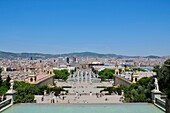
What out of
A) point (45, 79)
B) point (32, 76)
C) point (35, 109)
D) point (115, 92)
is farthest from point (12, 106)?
point (45, 79)

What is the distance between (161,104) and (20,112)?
4.91m

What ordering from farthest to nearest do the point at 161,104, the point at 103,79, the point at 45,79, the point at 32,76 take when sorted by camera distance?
the point at 103,79 → the point at 45,79 → the point at 32,76 → the point at 161,104

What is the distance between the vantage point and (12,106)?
12141 mm

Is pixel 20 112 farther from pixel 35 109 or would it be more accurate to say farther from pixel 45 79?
pixel 45 79

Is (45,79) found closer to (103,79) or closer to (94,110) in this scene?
(103,79)

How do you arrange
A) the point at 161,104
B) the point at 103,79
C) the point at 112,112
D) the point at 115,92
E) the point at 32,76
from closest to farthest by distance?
the point at 112,112 → the point at 161,104 → the point at 115,92 → the point at 32,76 → the point at 103,79

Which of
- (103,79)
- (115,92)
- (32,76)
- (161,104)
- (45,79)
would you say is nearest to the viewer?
(161,104)

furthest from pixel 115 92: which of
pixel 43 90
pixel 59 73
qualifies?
pixel 59 73

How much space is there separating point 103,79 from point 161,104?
8939 cm

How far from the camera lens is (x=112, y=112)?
10.8 metres

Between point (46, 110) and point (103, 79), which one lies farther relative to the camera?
point (103, 79)

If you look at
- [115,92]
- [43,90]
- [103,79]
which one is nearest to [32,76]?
[43,90]

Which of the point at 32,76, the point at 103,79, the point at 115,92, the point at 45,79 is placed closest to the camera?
the point at 115,92

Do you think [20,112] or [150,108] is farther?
[150,108]
